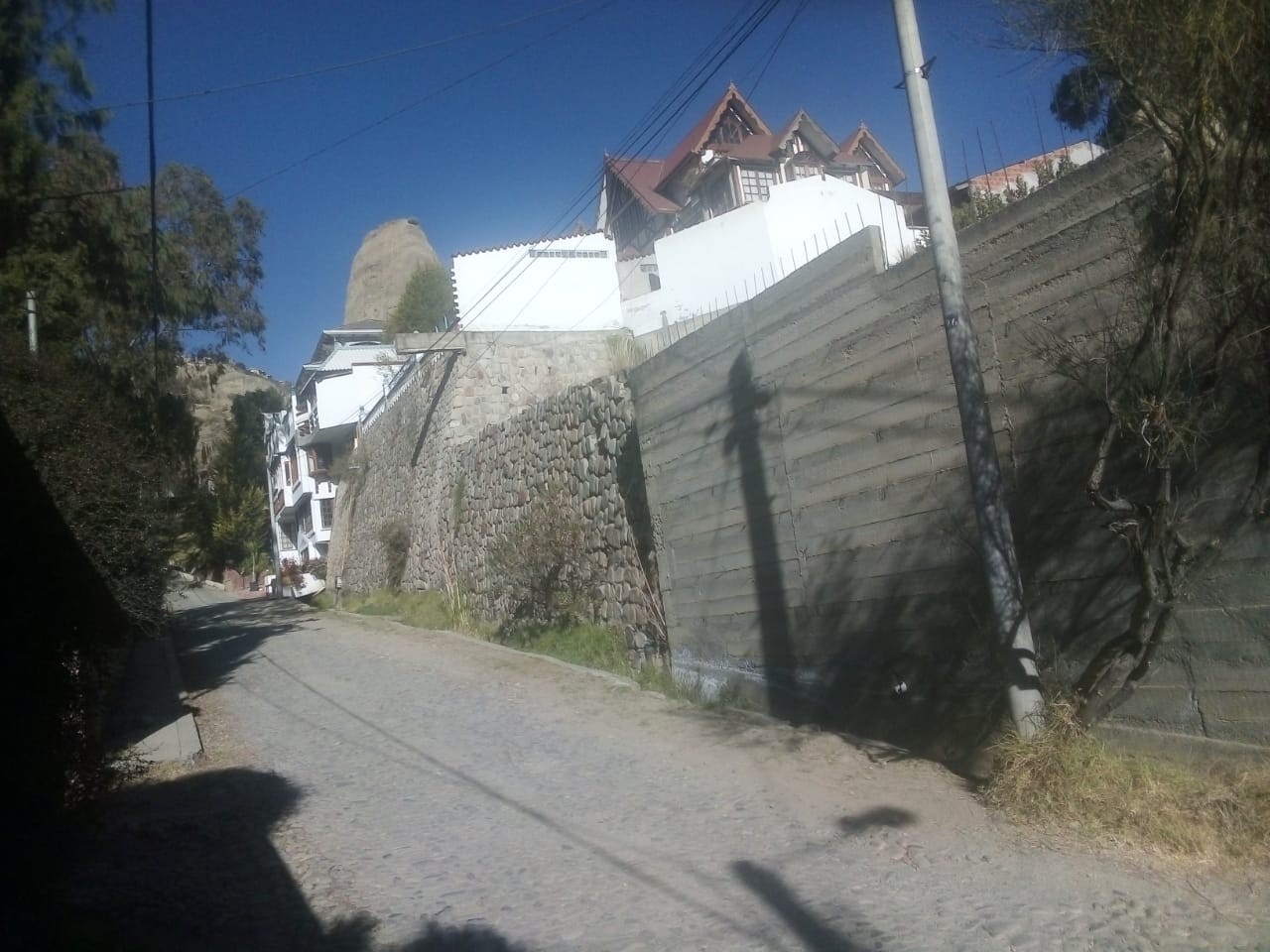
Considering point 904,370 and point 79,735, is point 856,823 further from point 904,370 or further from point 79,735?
point 79,735

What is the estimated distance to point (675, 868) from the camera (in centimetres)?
605

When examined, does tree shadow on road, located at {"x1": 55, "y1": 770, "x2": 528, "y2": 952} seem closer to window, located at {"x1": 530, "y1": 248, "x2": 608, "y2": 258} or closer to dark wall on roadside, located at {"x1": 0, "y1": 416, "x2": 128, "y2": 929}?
dark wall on roadside, located at {"x1": 0, "y1": 416, "x2": 128, "y2": 929}

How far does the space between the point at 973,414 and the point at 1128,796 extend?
238cm

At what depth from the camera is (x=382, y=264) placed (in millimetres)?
92500

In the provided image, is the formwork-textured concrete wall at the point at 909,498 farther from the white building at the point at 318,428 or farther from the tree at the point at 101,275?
the white building at the point at 318,428

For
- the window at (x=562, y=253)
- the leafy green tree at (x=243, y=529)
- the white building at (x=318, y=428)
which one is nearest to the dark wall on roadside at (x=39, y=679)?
the window at (x=562, y=253)

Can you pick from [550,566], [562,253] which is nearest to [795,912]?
[550,566]

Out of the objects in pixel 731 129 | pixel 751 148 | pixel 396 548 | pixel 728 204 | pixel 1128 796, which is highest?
pixel 731 129

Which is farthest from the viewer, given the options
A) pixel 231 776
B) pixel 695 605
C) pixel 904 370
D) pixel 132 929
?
pixel 695 605

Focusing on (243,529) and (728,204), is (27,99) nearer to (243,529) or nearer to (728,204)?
(728,204)

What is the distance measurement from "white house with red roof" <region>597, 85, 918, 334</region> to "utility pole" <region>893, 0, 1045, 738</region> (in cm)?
1670

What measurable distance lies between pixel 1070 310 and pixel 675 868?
4.00 metres

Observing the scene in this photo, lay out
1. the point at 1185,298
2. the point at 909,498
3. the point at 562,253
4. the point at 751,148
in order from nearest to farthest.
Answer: the point at 1185,298
the point at 909,498
the point at 562,253
the point at 751,148

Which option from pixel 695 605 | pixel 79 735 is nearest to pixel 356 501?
pixel 695 605
